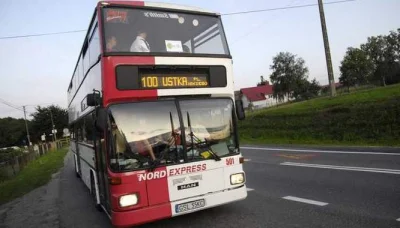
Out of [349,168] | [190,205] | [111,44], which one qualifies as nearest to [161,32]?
[111,44]

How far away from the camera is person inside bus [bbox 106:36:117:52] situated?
5.84 meters

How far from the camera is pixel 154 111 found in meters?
5.87

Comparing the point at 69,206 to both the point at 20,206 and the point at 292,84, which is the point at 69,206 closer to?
the point at 20,206

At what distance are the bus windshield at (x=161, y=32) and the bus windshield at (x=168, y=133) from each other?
97 centimetres

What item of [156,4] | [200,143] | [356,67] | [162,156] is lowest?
[162,156]

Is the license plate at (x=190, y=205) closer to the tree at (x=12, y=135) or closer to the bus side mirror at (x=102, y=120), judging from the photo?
the bus side mirror at (x=102, y=120)

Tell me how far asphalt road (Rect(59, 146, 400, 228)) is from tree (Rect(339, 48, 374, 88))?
154 ft

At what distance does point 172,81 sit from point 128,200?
208 cm

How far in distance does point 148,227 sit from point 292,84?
67.0 m

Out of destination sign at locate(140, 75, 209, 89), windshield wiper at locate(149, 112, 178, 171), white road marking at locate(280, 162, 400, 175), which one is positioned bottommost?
white road marking at locate(280, 162, 400, 175)

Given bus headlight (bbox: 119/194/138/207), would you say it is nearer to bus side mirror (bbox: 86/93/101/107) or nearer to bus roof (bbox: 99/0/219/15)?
bus side mirror (bbox: 86/93/101/107)

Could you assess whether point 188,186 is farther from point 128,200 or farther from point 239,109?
point 239,109

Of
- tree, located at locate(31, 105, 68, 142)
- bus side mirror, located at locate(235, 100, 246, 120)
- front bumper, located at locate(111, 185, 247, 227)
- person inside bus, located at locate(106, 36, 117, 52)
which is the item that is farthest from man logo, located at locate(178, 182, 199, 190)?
tree, located at locate(31, 105, 68, 142)

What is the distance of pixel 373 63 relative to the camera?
57688mm
